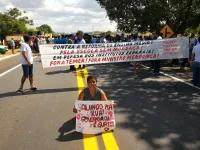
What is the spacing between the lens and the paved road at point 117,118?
16.1 feet

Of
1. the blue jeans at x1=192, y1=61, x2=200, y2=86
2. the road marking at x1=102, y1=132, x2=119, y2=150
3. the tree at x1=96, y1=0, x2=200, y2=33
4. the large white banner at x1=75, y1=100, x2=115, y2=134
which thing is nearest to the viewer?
the road marking at x1=102, y1=132, x2=119, y2=150

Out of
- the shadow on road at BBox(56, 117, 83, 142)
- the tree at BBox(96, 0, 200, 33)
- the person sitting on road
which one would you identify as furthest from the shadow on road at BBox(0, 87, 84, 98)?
the tree at BBox(96, 0, 200, 33)

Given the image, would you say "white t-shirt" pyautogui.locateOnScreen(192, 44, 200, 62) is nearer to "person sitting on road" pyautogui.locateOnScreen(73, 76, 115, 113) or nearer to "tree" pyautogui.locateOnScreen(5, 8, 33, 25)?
"person sitting on road" pyautogui.locateOnScreen(73, 76, 115, 113)

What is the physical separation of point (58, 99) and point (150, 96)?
8.28ft

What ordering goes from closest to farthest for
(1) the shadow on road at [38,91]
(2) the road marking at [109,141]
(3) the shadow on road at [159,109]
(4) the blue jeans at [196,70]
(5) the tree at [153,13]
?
(2) the road marking at [109,141]
(3) the shadow on road at [159,109]
(1) the shadow on road at [38,91]
(4) the blue jeans at [196,70]
(5) the tree at [153,13]

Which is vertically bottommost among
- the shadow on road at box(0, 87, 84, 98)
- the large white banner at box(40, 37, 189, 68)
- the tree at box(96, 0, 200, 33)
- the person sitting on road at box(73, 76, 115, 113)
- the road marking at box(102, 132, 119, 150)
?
the road marking at box(102, 132, 119, 150)

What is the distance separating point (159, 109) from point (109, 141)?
234 centimetres

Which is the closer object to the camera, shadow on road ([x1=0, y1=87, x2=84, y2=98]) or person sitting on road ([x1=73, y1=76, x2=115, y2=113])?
person sitting on road ([x1=73, y1=76, x2=115, y2=113])

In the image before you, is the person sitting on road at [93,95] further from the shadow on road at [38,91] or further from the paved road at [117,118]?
the shadow on road at [38,91]

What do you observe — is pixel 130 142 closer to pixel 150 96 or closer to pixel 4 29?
pixel 150 96

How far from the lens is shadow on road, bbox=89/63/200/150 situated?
5098mm

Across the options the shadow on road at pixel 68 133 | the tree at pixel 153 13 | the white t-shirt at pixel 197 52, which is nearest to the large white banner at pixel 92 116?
the shadow on road at pixel 68 133

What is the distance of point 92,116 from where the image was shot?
540 centimetres

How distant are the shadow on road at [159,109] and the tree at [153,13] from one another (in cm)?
1209
